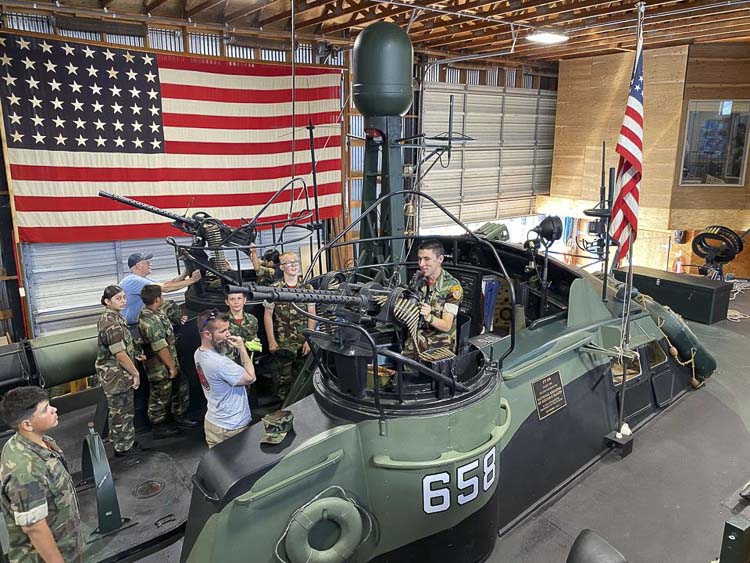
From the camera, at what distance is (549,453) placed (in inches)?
182

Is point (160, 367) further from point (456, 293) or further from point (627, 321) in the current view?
point (627, 321)

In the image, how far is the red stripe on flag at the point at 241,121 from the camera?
9627 mm

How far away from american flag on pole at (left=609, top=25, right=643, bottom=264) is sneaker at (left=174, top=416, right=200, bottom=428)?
4.05 metres

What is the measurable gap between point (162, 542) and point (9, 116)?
670 centimetres

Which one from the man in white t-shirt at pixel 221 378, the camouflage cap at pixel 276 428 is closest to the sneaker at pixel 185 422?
the man in white t-shirt at pixel 221 378

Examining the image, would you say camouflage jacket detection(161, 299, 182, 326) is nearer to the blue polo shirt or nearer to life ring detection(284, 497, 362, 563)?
the blue polo shirt

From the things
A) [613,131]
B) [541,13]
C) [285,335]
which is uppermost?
[541,13]

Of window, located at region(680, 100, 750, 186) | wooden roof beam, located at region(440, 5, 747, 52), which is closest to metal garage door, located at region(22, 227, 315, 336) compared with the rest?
wooden roof beam, located at region(440, 5, 747, 52)

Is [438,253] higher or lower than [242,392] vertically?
higher

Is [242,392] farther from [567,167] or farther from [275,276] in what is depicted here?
[567,167]

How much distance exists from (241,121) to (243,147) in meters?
0.43

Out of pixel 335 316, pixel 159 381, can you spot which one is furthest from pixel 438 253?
pixel 159 381

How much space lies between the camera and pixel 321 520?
324cm

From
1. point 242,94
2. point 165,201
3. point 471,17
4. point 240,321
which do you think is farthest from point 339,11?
point 240,321
